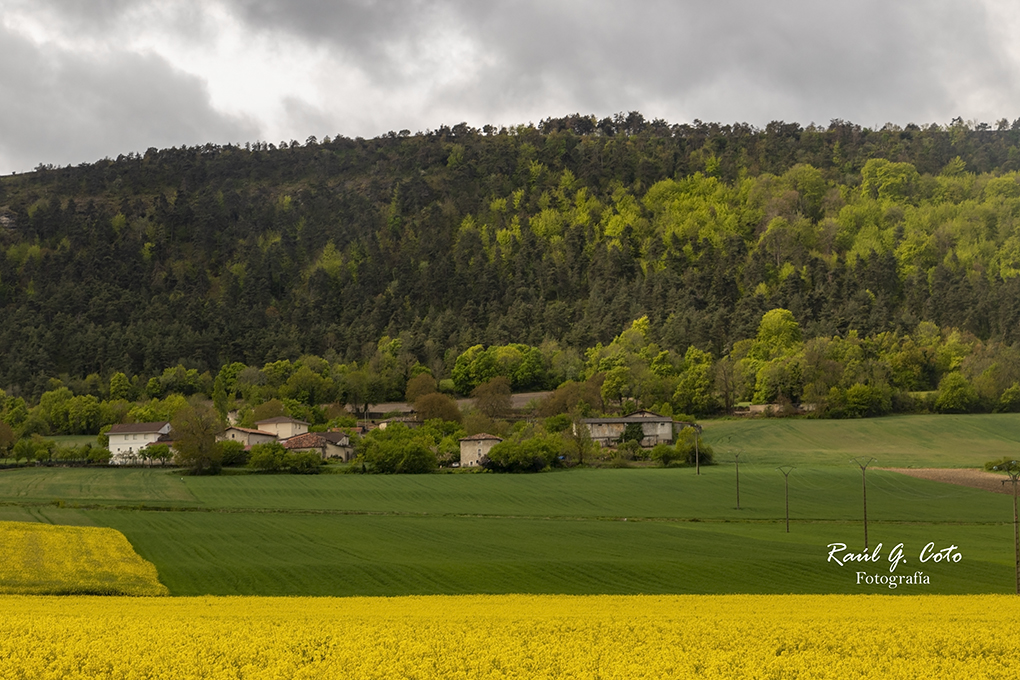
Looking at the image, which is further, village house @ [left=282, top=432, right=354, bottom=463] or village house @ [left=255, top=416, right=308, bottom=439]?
village house @ [left=255, top=416, right=308, bottom=439]

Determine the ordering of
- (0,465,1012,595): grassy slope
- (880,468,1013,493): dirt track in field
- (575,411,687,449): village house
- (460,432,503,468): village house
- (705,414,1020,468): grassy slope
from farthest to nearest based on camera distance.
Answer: (575,411,687,449): village house → (460,432,503,468): village house → (705,414,1020,468): grassy slope → (880,468,1013,493): dirt track in field → (0,465,1012,595): grassy slope

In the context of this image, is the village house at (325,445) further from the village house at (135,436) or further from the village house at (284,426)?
the village house at (284,426)

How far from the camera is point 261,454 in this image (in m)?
109

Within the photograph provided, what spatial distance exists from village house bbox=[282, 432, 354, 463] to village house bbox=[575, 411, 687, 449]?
1208 inches

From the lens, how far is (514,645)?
22.5 meters

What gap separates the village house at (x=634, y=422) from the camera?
127 meters

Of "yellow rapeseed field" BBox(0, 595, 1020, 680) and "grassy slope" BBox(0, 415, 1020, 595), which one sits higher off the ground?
"yellow rapeseed field" BBox(0, 595, 1020, 680)

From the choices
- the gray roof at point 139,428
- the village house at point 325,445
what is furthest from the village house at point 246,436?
the gray roof at point 139,428

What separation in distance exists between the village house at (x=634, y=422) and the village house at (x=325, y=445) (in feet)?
101

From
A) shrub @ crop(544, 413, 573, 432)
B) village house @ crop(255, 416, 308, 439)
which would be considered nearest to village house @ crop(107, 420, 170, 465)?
village house @ crop(255, 416, 308, 439)

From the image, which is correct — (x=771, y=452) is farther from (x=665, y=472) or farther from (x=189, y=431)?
(x=189, y=431)

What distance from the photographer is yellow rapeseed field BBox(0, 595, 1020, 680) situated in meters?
20.6

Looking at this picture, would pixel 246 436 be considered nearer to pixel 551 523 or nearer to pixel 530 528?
pixel 551 523

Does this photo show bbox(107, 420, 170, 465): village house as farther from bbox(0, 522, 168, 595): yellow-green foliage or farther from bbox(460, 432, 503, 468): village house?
bbox(0, 522, 168, 595): yellow-green foliage
